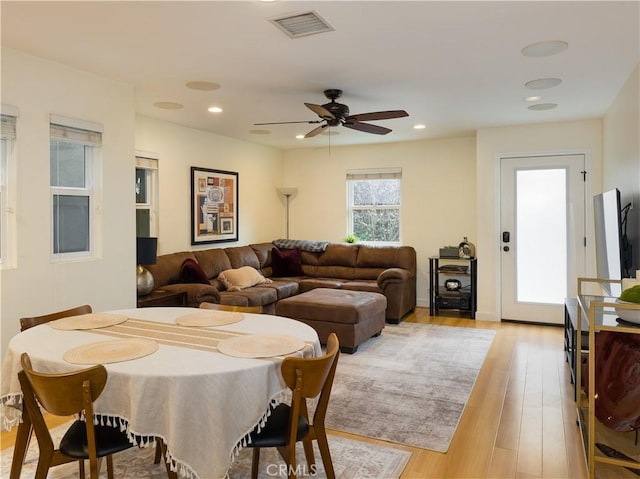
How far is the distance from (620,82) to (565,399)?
261cm

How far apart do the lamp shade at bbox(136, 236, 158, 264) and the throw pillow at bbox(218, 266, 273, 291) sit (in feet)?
4.38

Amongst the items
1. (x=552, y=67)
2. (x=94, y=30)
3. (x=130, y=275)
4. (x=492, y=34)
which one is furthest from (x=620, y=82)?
(x=130, y=275)

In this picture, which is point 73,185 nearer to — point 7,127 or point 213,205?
point 7,127

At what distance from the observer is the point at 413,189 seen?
22.7 ft

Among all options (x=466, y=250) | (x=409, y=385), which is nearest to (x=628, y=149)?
(x=409, y=385)

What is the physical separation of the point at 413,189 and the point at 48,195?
195 inches

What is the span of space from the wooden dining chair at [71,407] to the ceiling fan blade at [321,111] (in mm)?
2603

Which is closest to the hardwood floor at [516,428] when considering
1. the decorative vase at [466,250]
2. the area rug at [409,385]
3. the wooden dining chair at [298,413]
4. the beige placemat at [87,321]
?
the area rug at [409,385]

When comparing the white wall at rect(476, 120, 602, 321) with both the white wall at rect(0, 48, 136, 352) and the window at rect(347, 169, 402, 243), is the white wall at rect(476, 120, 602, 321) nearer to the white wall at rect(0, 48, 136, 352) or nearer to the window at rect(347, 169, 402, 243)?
the window at rect(347, 169, 402, 243)

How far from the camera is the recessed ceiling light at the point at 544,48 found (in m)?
3.00

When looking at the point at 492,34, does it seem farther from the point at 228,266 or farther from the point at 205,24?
the point at 228,266

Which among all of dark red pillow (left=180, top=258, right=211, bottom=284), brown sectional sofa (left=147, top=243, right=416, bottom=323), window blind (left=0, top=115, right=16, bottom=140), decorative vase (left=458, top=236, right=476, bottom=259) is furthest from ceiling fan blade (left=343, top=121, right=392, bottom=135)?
decorative vase (left=458, top=236, right=476, bottom=259)

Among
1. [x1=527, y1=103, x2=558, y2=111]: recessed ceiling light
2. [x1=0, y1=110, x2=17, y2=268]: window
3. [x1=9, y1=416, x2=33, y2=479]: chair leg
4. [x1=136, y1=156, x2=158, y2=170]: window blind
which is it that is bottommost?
[x1=9, y1=416, x2=33, y2=479]: chair leg

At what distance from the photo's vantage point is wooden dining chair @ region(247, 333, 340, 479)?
1788 millimetres
